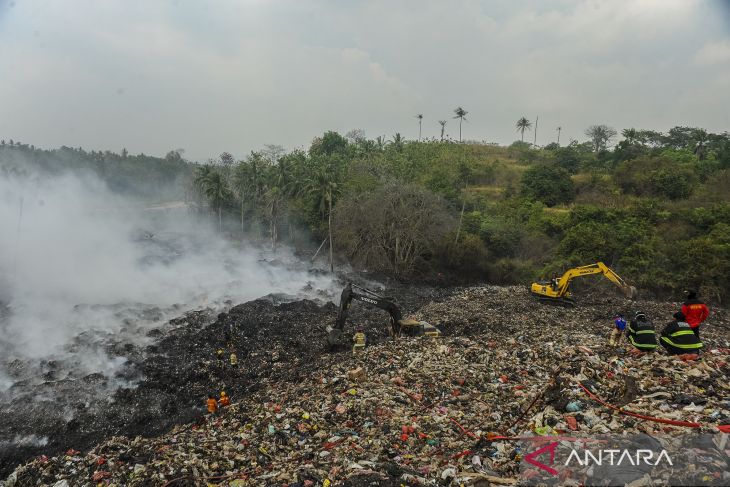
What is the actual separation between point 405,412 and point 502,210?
26518 millimetres

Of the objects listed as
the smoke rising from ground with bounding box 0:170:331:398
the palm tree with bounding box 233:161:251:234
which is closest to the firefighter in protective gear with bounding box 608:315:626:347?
the smoke rising from ground with bounding box 0:170:331:398

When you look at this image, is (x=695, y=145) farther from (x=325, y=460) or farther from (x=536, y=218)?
(x=325, y=460)

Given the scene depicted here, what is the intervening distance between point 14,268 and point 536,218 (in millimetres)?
27873

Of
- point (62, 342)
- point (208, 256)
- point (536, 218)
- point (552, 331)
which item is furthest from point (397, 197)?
point (62, 342)

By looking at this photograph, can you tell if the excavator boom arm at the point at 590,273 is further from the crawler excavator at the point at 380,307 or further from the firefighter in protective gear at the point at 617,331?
the crawler excavator at the point at 380,307

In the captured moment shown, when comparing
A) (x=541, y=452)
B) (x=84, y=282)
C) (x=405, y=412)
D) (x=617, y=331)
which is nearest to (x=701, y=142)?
(x=617, y=331)

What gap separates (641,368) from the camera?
698cm

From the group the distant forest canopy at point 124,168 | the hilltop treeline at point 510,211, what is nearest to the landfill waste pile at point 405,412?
the hilltop treeline at point 510,211

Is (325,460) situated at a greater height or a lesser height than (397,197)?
lesser

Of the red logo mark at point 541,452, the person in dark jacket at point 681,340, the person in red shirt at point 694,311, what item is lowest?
the red logo mark at point 541,452

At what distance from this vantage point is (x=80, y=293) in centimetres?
1659

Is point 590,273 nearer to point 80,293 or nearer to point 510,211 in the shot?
point 510,211

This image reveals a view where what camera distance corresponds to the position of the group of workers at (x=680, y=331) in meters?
7.36

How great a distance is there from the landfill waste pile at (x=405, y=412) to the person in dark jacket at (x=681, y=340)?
0.27m
